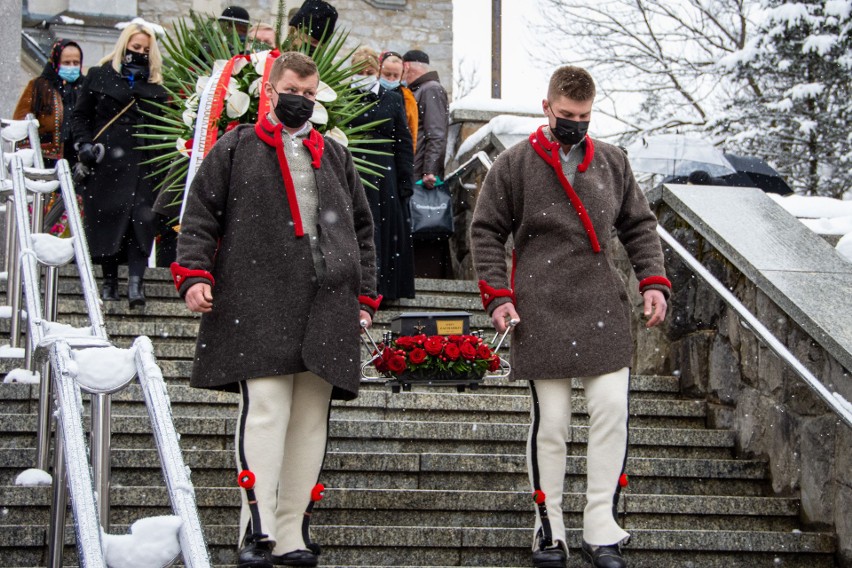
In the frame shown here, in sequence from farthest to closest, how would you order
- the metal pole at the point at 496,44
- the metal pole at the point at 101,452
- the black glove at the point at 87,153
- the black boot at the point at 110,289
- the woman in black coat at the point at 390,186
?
the metal pole at the point at 496,44
the woman in black coat at the point at 390,186
the black glove at the point at 87,153
the black boot at the point at 110,289
the metal pole at the point at 101,452

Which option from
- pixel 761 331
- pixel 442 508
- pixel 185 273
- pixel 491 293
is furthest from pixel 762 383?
pixel 185 273

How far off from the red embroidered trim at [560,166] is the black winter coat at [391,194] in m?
3.05

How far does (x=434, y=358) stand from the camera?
5031mm

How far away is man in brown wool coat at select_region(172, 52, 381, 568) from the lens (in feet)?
13.3

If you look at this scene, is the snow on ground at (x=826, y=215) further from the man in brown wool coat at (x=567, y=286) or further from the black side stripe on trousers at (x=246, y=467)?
the black side stripe on trousers at (x=246, y=467)

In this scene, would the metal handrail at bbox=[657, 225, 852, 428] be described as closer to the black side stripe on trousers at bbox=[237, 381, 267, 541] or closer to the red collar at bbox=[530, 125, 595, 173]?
the red collar at bbox=[530, 125, 595, 173]

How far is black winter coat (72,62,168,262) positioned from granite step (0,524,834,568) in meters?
3.14

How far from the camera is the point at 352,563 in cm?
463

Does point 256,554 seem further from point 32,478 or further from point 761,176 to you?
point 761,176

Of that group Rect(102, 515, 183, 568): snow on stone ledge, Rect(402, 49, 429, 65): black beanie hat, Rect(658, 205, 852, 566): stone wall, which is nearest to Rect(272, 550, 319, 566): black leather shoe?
Rect(102, 515, 183, 568): snow on stone ledge

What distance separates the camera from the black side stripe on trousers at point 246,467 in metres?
3.92

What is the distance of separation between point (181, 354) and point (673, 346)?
2445 millimetres

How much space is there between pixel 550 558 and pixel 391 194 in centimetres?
413

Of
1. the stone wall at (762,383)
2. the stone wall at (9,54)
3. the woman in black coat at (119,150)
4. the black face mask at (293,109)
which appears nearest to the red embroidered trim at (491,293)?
the black face mask at (293,109)
